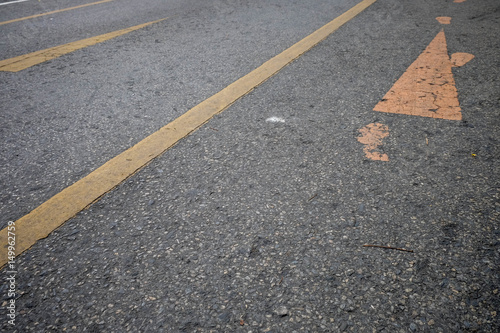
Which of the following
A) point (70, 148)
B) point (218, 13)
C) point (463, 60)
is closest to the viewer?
point (70, 148)

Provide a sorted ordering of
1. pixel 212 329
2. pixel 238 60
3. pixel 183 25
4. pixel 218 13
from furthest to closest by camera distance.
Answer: pixel 218 13, pixel 183 25, pixel 238 60, pixel 212 329

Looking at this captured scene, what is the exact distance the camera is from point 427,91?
2.80 metres

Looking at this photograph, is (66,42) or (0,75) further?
(66,42)

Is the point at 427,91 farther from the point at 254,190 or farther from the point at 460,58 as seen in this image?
the point at 254,190

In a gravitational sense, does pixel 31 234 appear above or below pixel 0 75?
below

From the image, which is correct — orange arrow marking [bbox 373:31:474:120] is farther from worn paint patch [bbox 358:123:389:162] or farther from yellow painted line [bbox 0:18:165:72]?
yellow painted line [bbox 0:18:165:72]

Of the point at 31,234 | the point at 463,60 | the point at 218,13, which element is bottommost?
the point at 463,60

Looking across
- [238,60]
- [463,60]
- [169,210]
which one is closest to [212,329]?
[169,210]

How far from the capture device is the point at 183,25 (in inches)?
193

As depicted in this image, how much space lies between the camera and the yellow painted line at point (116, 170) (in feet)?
5.41

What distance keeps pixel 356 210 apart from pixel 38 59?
372 cm

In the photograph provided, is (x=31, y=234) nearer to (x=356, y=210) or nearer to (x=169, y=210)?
(x=169, y=210)

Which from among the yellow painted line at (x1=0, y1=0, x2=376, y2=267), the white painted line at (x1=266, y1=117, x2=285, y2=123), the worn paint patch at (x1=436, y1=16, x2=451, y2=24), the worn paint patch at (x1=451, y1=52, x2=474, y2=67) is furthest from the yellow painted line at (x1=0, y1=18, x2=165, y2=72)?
the worn paint patch at (x1=436, y1=16, x2=451, y2=24)

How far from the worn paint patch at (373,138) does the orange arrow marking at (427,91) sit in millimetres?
283
